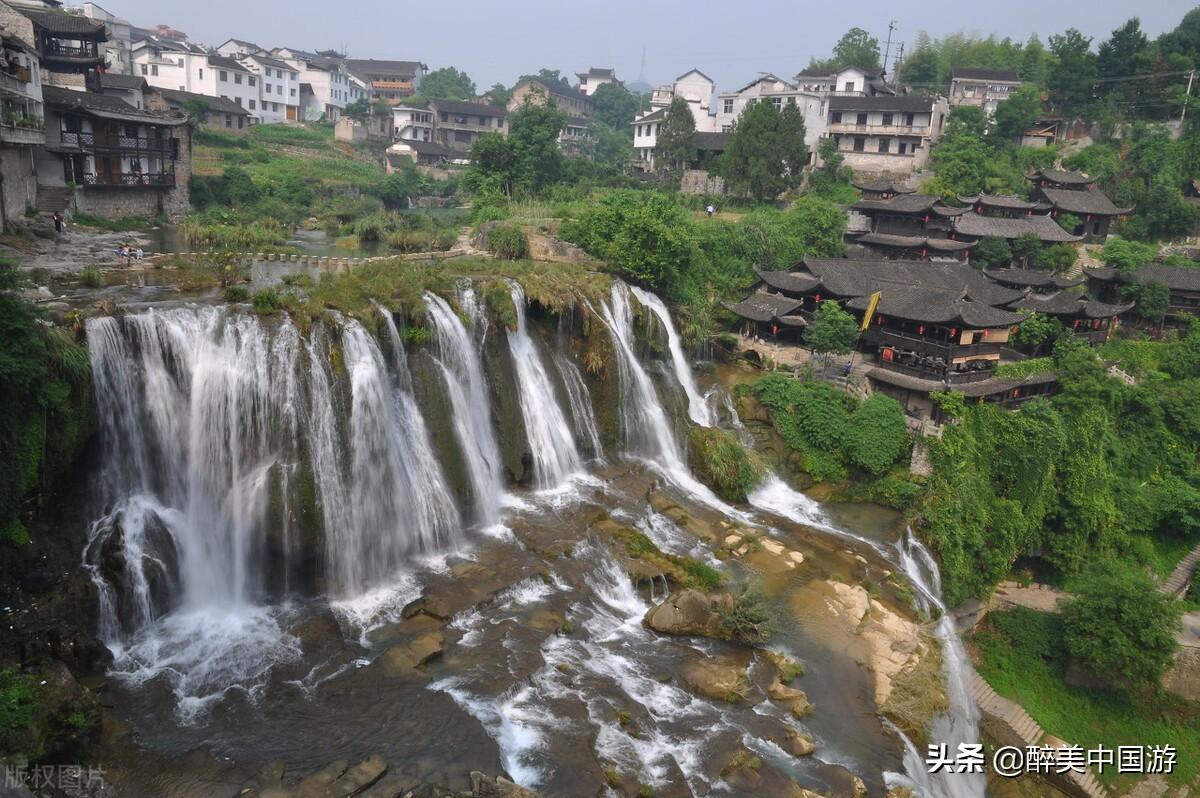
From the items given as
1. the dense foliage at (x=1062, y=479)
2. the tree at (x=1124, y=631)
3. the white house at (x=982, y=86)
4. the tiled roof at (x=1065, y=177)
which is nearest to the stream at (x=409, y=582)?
the dense foliage at (x=1062, y=479)

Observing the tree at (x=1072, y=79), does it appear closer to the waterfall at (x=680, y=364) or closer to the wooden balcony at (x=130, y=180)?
the waterfall at (x=680, y=364)

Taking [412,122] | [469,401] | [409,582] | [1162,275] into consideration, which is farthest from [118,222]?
[1162,275]

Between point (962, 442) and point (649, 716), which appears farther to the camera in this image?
point (962, 442)

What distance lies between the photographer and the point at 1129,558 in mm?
27219

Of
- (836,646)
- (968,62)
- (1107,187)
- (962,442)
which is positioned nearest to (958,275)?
(962,442)

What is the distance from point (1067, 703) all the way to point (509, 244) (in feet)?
86.6

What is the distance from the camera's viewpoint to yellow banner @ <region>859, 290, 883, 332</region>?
32.1 metres

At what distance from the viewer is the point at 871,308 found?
1270 inches

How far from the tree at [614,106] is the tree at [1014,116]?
5139 centimetres

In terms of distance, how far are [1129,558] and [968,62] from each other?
70674 mm

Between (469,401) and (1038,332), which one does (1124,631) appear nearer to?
(1038,332)

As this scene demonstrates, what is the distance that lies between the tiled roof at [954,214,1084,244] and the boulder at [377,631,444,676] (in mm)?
39196

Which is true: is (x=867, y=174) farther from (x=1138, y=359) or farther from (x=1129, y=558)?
(x=1129, y=558)

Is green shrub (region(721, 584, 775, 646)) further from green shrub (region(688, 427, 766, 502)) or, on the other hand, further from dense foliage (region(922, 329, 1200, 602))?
dense foliage (region(922, 329, 1200, 602))
